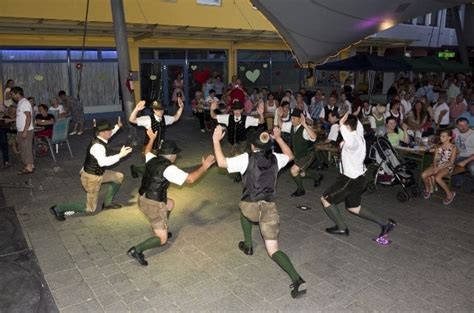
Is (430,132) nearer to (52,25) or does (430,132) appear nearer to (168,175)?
(168,175)

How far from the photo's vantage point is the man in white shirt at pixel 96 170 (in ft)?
22.1

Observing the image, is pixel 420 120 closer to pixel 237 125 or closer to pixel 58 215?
pixel 237 125

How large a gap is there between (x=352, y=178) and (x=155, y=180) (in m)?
2.91

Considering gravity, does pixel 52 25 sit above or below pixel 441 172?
above

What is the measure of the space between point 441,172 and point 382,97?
1632 cm

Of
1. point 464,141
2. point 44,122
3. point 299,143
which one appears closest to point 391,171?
point 464,141

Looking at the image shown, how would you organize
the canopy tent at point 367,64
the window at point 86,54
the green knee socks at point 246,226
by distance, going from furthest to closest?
the window at point 86,54
the canopy tent at point 367,64
the green knee socks at point 246,226

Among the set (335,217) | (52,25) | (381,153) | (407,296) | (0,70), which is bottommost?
(407,296)

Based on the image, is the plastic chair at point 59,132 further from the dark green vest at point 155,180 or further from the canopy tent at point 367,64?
the canopy tent at point 367,64

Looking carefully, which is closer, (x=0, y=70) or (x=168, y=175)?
(x=168, y=175)

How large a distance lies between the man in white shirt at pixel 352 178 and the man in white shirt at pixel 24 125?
23.4 feet

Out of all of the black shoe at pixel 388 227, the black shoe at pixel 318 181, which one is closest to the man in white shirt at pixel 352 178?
the black shoe at pixel 388 227

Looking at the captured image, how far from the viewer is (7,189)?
909cm

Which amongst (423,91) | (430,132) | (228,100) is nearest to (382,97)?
(423,91)
